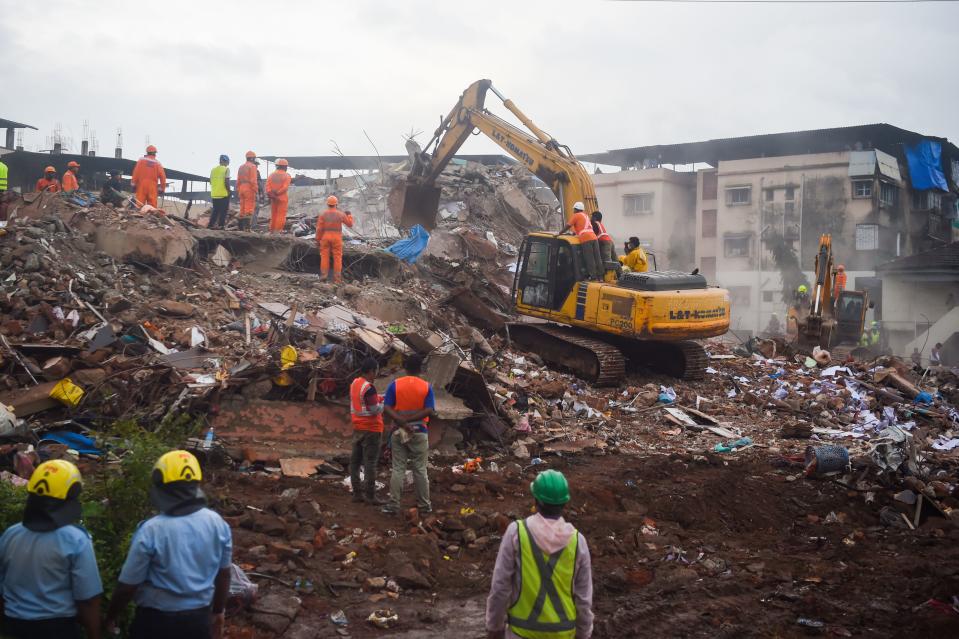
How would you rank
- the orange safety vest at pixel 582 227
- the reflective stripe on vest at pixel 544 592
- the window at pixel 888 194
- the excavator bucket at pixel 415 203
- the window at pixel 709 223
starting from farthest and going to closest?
1. the window at pixel 709 223
2. the window at pixel 888 194
3. the excavator bucket at pixel 415 203
4. the orange safety vest at pixel 582 227
5. the reflective stripe on vest at pixel 544 592

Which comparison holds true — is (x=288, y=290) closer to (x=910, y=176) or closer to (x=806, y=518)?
(x=806, y=518)

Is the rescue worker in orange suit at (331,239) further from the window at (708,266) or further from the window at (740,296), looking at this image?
the window at (708,266)

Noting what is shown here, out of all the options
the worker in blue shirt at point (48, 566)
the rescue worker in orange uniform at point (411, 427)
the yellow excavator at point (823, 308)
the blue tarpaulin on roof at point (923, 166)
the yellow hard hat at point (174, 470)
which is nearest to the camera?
the worker in blue shirt at point (48, 566)

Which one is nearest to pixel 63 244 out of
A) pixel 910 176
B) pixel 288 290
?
pixel 288 290

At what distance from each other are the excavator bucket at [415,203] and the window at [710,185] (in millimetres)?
26922

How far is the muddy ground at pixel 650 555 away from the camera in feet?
16.9

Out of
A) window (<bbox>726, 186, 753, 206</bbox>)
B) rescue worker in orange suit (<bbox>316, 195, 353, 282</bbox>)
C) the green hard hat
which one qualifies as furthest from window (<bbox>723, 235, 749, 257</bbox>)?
the green hard hat

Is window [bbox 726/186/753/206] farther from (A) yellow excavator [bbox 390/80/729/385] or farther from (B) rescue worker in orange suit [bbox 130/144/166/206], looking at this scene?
(B) rescue worker in orange suit [bbox 130/144/166/206]

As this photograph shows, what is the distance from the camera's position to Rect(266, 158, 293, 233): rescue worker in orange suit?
14.3 meters

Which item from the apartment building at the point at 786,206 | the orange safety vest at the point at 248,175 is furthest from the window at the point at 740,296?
the orange safety vest at the point at 248,175

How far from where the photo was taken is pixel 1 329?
909cm

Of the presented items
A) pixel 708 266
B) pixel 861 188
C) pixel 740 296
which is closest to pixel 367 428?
pixel 861 188

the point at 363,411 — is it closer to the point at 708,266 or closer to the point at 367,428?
the point at 367,428

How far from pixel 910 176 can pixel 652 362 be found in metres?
28.7
